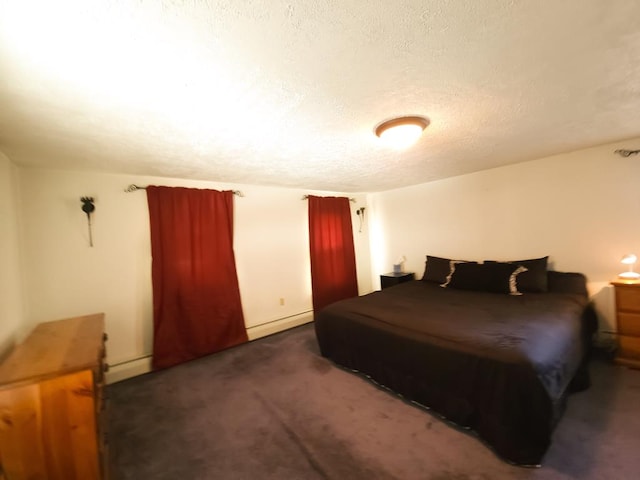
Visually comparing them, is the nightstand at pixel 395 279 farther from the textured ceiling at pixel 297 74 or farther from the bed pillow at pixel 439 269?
the textured ceiling at pixel 297 74

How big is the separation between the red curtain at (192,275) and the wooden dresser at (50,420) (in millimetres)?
1524

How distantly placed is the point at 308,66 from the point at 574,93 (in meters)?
1.53

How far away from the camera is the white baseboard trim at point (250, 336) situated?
259cm

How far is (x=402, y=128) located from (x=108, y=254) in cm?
284

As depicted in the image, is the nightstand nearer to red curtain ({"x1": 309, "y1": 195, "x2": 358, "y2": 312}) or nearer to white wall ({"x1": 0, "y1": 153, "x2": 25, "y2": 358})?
red curtain ({"x1": 309, "y1": 195, "x2": 358, "y2": 312})

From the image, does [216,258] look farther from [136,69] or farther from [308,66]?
[308,66]

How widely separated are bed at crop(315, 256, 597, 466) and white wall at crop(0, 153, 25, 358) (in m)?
2.27

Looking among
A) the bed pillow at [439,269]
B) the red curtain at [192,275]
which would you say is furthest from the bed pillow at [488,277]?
the red curtain at [192,275]

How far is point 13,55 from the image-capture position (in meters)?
0.98

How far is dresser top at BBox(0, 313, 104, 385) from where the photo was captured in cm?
Answer: 117

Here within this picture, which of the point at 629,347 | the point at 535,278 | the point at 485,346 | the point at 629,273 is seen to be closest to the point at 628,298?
the point at 629,273

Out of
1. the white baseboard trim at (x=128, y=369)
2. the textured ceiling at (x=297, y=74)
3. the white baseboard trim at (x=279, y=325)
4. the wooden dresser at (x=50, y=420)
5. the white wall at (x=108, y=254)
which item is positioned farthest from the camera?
the white baseboard trim at (x=279, y=325)

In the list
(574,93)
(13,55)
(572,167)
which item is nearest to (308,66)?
(13,55)

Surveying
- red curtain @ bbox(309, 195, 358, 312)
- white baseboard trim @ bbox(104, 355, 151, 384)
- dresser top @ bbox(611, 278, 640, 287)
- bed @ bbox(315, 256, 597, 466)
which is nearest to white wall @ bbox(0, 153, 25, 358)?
white baseboard trim @ bbox(104, 355, 151, 384)
